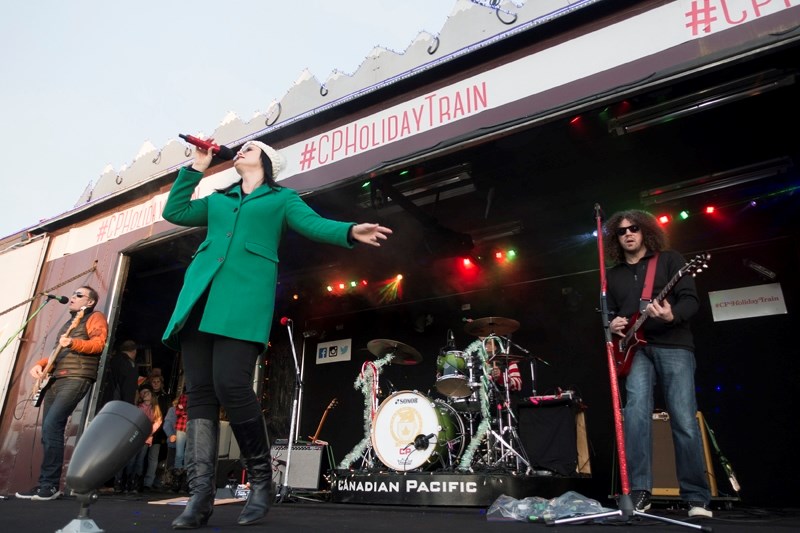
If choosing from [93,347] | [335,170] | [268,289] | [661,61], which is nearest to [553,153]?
[661,61]

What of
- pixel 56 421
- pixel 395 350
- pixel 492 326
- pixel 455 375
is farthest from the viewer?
pixel 395 350

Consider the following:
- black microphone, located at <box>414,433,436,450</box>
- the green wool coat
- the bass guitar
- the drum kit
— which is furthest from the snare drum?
the green wool coat

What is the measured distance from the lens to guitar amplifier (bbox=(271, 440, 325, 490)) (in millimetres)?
5935

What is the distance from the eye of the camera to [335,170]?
460 centimetres

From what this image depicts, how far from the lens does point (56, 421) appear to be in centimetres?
440

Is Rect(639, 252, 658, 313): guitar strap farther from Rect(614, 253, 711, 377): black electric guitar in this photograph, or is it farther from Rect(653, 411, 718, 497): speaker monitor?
Rect(653, 411, 718, 497): speaker monitor

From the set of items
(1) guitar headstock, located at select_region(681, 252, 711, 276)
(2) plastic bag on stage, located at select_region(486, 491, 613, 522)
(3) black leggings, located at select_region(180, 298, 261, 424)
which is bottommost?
(2) plastic bag on stage, located at select_region(486, 491, 613, 522)

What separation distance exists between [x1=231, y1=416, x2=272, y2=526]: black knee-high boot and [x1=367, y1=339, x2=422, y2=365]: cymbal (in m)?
3.51

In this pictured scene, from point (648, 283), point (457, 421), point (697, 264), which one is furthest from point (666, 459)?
point (697, 264)

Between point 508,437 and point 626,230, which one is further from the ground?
point 626,230

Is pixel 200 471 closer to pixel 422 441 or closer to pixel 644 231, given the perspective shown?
pixel 644 231

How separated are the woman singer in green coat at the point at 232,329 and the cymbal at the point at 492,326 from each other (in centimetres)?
358

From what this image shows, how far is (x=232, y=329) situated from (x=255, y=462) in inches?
21.5

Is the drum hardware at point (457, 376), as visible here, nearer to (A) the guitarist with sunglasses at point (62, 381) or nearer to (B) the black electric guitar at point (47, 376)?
(A) the guitarist with sunglasses at point (62, 381)
